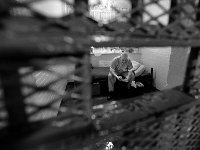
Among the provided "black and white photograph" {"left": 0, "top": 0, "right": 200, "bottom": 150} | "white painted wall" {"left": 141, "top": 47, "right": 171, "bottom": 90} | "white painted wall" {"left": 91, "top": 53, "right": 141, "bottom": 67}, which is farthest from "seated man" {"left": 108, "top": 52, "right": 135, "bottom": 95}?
"black and white photograph" {"left": 0, "top": 0, "right": 200, "bottom": 150}

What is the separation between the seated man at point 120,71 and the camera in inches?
161

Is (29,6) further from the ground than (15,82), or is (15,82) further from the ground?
(29,6)

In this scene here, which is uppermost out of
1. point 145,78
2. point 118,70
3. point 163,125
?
point 163,125

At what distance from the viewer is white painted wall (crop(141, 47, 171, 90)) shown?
4.09m

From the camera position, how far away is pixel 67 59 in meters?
0.48

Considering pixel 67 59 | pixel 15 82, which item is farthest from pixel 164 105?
pixel 15 82

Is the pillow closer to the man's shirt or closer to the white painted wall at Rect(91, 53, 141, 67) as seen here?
the man's shirt

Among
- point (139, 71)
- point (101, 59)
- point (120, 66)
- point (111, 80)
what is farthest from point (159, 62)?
point (101, 59)

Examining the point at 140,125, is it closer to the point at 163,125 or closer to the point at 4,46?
the point at 163,125

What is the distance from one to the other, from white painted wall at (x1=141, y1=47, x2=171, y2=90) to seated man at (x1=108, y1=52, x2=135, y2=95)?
86cm

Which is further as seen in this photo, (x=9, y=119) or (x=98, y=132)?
(x=98, y=132)

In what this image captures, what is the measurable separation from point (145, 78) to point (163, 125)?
13.7 ft

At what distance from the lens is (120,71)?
13.7 ft

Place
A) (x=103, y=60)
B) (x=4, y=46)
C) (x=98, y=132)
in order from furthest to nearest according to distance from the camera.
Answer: (x=103, y=60) < (x=98, y=132) < (x=4, y=46)
